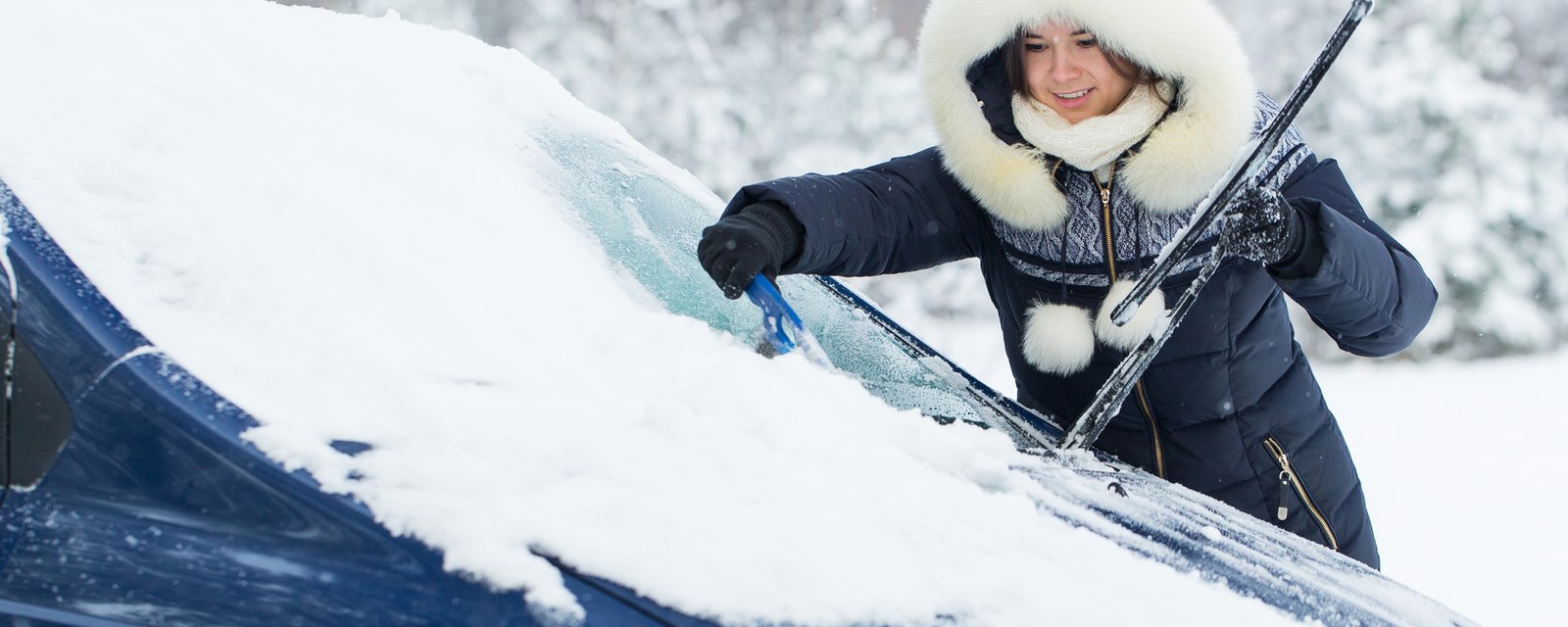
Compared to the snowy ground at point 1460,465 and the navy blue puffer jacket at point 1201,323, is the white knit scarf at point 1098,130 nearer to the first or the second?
the navy blue puffer jacket at point 1201,323

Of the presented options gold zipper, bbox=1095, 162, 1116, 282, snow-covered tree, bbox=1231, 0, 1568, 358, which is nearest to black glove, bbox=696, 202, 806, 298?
gold zipper, bbox=1095, 162, 1116, 282

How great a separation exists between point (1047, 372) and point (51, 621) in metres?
1.67

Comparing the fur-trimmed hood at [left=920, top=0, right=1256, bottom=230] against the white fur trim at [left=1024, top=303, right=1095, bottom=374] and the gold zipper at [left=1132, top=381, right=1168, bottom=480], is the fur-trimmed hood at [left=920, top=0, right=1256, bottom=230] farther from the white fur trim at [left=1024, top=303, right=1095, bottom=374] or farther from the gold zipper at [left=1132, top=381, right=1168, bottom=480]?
the gold zipper at [left=1132, top=381, right=1168, bottom=480]

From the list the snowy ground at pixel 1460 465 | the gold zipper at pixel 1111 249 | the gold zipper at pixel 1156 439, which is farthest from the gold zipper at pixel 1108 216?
the snowy ground at pixel 1460 465

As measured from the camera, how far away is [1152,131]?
6.77ft

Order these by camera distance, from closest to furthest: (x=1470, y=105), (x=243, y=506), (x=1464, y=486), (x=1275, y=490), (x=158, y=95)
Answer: (x=243, y=506)
(x=158, y=95)
(x=1275, y=490)
(x=1464, y=486)
(x=1470, y=105)

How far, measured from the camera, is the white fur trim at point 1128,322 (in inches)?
80.1

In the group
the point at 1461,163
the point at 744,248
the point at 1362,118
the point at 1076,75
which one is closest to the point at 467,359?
the point at 744,248

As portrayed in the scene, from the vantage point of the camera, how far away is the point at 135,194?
1.35 meters

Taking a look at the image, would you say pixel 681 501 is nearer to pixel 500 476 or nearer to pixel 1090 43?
pixel 500 476

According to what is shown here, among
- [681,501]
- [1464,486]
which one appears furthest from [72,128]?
[1464,486]

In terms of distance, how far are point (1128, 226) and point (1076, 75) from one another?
29cm

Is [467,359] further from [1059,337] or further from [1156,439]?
[1156,439]

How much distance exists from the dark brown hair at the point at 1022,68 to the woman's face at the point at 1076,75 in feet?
0.04
